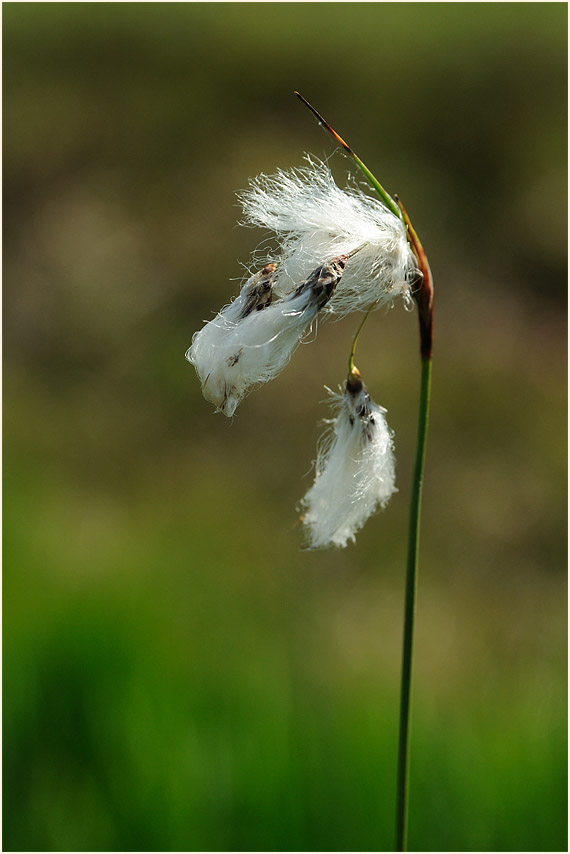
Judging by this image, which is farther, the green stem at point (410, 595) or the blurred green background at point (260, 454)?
the blurred green background at point (260, 454)

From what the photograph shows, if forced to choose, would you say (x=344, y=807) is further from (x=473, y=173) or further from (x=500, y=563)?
(x=473, y=173)

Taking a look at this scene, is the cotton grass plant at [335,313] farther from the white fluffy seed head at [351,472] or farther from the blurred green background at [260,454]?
the blurred green background at [260,454]

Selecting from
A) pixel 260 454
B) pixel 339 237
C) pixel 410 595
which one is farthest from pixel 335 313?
pixel 260 454

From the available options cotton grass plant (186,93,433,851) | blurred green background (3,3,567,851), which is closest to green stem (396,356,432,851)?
cotton grass plant (186,93,433,851)

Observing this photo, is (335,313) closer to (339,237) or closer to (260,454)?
(339,237)

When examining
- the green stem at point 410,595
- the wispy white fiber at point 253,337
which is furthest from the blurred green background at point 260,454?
the wispy white fiber at point 253,337

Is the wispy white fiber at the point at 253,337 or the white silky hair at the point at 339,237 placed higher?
the white silky hair at the point at 339,237

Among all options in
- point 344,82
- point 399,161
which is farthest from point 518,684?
point 344,82
